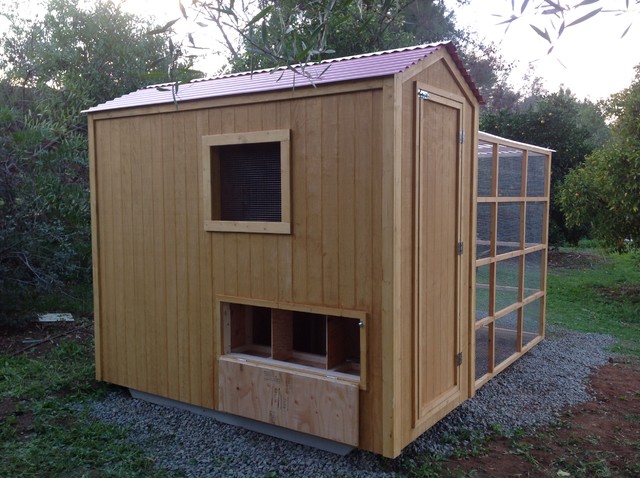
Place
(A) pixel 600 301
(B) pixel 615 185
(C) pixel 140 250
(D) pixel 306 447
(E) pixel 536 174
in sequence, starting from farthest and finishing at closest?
(A) pixel 600 301 → (B) pixel 615 185 → (E) pixel 536 174 → (C) pixel 140 250 → (D) pixel 306 447

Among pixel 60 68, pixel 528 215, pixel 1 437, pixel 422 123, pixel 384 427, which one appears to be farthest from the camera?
pixel 60 68

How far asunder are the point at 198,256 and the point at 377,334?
145 cm

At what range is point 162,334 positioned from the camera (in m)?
4.45

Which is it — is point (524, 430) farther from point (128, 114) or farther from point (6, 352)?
point (6, 352)

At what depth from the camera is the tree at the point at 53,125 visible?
6359mm

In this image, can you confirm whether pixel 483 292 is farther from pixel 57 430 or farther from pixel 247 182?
pixel 57 430

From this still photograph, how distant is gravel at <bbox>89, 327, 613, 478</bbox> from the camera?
11.9 ft

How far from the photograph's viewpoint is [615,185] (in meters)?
8.09

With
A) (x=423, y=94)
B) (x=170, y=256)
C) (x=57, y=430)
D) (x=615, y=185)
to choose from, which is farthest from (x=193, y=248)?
(x=615, y=185)

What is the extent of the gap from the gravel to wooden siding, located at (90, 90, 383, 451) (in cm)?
19

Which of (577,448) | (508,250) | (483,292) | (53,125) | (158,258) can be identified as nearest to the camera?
(577,448)

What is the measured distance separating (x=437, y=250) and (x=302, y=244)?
2.85 ft

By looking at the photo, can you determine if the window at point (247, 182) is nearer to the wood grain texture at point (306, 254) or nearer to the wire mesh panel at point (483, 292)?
the wood grain texture at point (306, 254)

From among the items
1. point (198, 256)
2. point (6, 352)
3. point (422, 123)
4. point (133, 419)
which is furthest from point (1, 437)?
point (422, 123)
